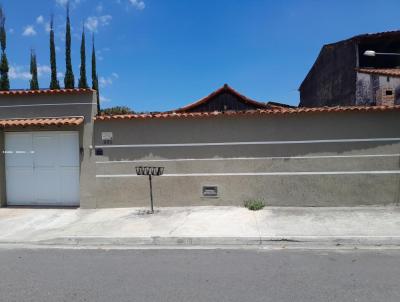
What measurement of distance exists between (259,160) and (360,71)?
12.7 m

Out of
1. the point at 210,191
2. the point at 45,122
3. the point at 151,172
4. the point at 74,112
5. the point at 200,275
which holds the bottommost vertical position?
the point at 200,275

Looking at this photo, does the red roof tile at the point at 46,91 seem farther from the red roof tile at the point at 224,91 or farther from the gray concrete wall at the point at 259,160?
the red roof tile at the point at 224,91

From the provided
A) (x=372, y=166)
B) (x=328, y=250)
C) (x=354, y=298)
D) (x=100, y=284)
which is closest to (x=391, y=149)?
(x=372, y=166)

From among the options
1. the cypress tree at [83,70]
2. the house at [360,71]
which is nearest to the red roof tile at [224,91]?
the house at [360,71]

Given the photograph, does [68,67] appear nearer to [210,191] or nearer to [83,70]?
[83,70]

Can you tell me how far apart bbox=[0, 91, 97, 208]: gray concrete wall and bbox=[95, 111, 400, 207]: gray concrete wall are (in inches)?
8.8

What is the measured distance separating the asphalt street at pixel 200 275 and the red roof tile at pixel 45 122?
3780 mm

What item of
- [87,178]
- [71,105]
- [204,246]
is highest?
[71,105]

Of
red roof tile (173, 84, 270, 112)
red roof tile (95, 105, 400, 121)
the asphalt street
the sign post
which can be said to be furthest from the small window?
red roof tile (173, 84, 270, 112)

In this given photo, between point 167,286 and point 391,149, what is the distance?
669cm

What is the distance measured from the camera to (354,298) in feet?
13.8

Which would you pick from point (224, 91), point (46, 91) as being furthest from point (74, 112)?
point (224, 91)

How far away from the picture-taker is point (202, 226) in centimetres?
768

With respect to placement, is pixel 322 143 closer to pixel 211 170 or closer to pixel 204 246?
pixel 211 170
